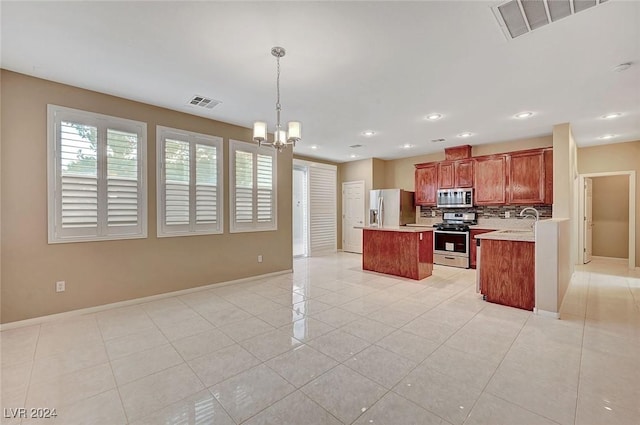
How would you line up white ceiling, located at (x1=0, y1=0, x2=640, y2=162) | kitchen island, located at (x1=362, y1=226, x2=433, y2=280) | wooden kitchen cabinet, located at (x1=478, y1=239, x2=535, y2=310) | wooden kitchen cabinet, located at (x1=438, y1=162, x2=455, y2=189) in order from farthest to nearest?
wooden kitchen cabinet, located at (x1=438, y1=162, x2=455, y2=189) < kitchen island, located at (x1=362, y1=226, x2=433, y2=280) < wooden kitchen cabinet, located at (x1=478, y1=239, x2=535, y2=310) < white ceiling, located at (x1=0, y1=0, x2=640, y2=162)

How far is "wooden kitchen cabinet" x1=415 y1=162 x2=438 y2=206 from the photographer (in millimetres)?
6785

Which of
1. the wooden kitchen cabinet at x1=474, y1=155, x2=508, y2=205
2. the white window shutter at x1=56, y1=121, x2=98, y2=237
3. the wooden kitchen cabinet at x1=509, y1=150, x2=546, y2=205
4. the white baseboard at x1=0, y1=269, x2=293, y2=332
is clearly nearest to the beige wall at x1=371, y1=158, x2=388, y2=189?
the wooden kitchen cabinet at x1=474, y1=155, x2=508, y2=205

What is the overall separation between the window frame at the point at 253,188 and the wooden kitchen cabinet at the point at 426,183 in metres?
3.76

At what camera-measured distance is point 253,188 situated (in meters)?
5.02

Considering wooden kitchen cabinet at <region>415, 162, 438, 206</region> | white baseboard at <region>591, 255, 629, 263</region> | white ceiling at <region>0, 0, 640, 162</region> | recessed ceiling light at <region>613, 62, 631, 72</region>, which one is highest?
white ceiling at <region>0, 0, 640, 162</region>

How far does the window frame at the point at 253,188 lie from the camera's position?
4734 mm

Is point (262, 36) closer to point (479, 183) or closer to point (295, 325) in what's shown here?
point (295, 325)

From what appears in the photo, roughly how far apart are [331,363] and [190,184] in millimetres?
3323

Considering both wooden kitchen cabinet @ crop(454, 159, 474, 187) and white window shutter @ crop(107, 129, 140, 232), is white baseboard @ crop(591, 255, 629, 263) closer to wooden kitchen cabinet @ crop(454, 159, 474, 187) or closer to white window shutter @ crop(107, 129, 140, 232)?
wooden kitchen cabinet @ crop(454, 159, 474, 187)

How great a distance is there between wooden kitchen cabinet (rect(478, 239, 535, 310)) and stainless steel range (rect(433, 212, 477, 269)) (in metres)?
2.20

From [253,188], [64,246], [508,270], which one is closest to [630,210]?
[508,270]

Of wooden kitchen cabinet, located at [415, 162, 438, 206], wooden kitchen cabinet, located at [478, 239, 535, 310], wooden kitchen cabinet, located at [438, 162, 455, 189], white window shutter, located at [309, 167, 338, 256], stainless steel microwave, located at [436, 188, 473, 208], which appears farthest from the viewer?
white window shutter, located at [309, 167, 338, 256]

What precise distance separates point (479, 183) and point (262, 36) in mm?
5529

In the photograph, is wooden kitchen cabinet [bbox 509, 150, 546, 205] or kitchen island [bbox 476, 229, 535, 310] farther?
wooden kitchen cabinet [bbox 509, 150, 546, 205]
